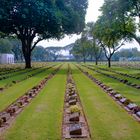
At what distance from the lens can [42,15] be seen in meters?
44.5

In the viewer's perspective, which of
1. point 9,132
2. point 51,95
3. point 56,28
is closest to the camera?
point 9,132

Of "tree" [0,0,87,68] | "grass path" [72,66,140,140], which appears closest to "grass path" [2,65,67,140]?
"grass path" [72,66,140,140]

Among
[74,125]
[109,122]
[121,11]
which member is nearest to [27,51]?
[121,11]

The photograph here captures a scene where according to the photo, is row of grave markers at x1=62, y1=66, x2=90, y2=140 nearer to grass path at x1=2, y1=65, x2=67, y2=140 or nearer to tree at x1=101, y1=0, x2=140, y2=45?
grass path at x1=2, y1=65, x2=67, y2=140

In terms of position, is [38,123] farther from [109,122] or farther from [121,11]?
[121,11]

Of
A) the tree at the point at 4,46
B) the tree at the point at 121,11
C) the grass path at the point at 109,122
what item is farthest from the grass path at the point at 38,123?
the tree at the point at 4,46

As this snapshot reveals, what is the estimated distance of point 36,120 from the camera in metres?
9.83

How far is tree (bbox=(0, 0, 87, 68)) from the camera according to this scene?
44.2 m

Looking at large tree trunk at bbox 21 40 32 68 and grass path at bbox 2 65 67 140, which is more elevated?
large tree trunk at bbox 21 40 32 68

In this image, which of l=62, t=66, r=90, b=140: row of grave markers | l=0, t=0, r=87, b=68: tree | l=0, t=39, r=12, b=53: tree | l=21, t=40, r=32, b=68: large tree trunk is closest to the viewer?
l=62, t=66, r=90, b=140: row of grave markers

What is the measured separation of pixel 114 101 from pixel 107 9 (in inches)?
1119

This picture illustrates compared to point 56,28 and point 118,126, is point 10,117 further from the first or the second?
point 56,28

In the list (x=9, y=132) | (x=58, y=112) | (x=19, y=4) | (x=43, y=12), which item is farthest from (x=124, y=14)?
(x=9, y=132)

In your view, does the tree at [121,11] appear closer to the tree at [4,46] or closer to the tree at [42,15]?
the tree at [42,15]
